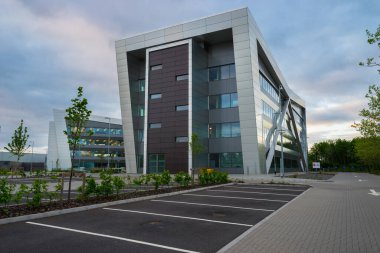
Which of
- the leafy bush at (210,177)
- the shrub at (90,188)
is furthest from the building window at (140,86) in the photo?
the shrub at (90,188)

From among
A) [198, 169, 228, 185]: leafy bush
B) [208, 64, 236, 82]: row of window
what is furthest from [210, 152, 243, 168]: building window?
[198, 169, 228, 185]: leafy bush

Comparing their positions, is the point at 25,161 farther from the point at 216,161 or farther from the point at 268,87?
the point at 268,87

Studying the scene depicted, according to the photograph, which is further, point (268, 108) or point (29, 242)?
point (268, 108)

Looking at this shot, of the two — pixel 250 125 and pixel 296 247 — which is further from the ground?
pixel 250 125

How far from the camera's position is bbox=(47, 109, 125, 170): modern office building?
3125 inches

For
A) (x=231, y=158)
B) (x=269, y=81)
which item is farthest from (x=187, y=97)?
(x=269, y=81)

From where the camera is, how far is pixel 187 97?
4322 cm

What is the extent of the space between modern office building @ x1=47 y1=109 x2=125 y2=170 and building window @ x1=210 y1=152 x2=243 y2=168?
42.4m

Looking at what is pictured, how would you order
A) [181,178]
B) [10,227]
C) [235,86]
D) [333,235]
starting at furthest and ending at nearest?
[235,86] → [181,178] → [10,227] → [333,235]

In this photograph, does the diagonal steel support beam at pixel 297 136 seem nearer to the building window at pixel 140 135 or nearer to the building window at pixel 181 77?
the building window at pixel 181 77

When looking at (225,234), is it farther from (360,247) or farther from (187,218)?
(360,247)

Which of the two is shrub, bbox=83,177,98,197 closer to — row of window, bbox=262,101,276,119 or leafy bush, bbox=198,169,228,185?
leafy bush, bbox=198,169,228,185

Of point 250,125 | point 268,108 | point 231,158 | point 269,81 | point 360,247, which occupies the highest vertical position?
point 269,81

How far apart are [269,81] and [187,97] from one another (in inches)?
810
